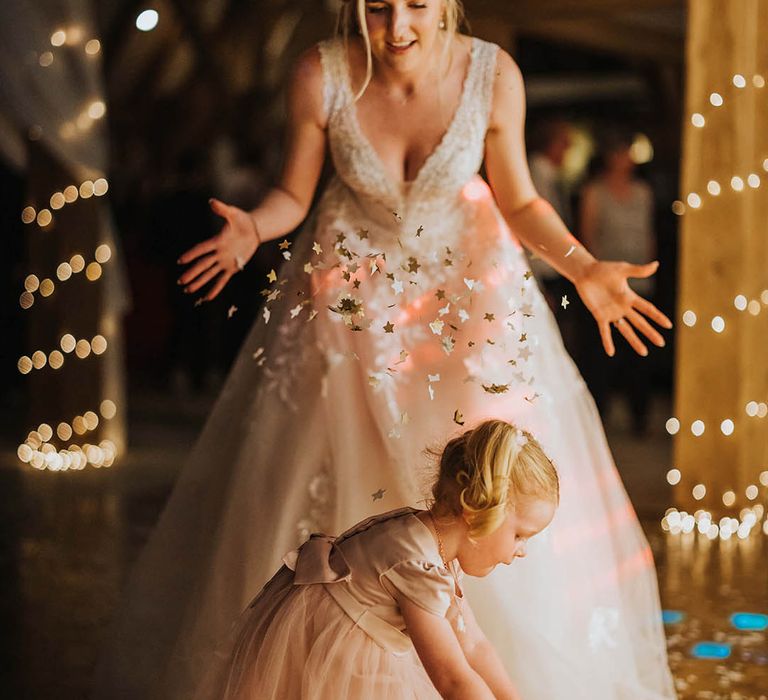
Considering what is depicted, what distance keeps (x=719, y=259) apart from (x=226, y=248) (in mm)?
3085

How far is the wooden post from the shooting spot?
5215mm

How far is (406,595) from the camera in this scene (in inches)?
83.1

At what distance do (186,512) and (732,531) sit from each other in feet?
8.61

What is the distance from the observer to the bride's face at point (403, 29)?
2.57 metres

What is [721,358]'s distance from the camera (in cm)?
525

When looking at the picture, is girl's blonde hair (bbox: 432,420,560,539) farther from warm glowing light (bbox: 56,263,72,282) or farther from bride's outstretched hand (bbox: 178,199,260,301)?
warm glowing light (bbox: 56,263,72,282)

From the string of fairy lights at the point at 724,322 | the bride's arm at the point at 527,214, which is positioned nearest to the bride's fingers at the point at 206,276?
the bride's arm at the point at 527,214

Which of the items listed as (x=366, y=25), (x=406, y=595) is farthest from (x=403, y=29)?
(x=406, y=595)

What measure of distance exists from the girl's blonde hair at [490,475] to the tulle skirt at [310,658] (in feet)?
0.81

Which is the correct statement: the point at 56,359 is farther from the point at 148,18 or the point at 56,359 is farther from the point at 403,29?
the point at 403,29

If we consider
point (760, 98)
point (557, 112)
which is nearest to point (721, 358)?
point (760, 98)

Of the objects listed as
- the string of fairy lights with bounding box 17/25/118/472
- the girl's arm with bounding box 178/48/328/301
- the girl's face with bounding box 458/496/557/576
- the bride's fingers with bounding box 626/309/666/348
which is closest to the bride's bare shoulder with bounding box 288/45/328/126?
the girl's arm with bounding box 178/48/328/301

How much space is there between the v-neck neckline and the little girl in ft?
2.44

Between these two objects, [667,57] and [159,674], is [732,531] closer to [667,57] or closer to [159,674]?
[159,674]
